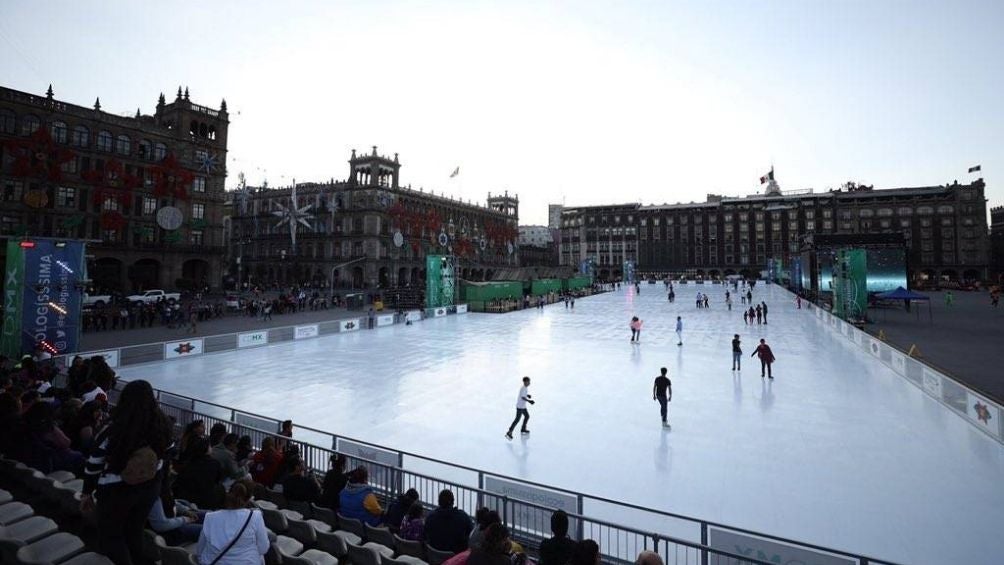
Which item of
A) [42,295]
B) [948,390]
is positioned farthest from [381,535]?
[42,295]

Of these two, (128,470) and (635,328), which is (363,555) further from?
(635,328)

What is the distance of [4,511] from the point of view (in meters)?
4.79

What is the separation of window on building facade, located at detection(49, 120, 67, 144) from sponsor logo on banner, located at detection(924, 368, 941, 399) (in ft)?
196

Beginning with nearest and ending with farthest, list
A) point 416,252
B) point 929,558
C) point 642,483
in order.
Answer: point 929,558, point 642,483, point 416,252

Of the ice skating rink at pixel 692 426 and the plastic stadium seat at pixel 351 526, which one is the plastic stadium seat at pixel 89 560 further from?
the ice skating rink at pixel 692 426

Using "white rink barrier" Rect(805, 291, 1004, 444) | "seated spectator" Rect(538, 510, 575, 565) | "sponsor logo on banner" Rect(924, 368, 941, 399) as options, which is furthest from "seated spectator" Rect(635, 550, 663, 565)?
"sponsor logo on banner" Rect(924, 368, 941, 399)

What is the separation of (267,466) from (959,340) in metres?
30.9

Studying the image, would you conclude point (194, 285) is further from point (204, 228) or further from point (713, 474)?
point (713, 474)

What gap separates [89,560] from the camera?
399 cm

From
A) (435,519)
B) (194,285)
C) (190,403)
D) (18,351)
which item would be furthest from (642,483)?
(194,285)

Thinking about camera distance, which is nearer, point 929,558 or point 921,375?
point 929,558

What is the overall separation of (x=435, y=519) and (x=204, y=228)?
59.2 m

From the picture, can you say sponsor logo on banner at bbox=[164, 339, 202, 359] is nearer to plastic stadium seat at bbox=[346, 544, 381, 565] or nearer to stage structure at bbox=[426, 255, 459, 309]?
plastic stadium seat at bbox=[346, 544, 381, 565]

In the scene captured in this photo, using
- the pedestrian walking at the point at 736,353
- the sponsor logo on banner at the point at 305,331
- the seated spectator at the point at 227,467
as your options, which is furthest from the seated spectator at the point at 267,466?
the sponsor logo on banner at the point at 305,331
